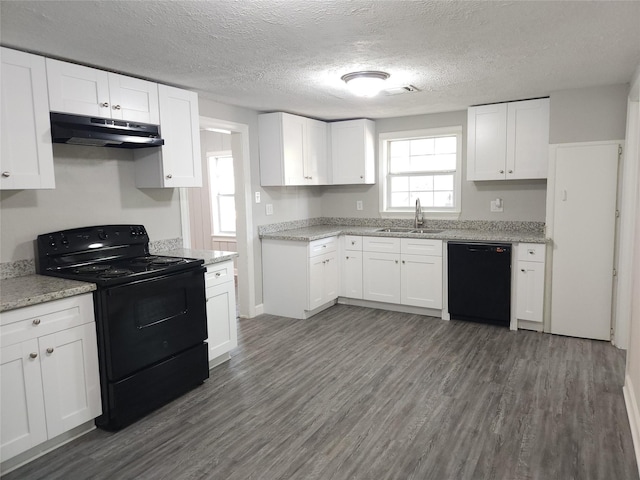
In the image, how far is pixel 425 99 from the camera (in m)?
4.25

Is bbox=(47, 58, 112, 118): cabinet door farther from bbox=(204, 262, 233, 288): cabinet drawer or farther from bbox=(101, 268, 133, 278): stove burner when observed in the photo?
bbox=(204, 262, 233, 288): cabinet drawer

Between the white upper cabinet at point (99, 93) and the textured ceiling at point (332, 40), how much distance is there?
89 mm

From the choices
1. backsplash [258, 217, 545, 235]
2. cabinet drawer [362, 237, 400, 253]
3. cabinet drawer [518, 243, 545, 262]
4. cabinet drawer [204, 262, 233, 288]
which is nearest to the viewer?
cabinet drawer [204, 262, 233, 288]

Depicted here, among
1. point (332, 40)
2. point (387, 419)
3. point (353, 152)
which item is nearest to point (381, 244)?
point (353, 152)

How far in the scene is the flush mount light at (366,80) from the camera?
3.24 meters

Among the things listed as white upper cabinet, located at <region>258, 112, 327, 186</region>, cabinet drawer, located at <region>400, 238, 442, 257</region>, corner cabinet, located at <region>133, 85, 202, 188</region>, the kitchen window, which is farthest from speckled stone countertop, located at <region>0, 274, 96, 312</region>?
the kitchen window

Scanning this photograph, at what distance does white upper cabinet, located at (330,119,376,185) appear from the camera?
5.30 m

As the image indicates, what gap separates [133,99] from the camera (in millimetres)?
3090

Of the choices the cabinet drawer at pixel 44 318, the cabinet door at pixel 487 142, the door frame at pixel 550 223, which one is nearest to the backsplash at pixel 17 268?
the cabinet drawer at pixel 44 318

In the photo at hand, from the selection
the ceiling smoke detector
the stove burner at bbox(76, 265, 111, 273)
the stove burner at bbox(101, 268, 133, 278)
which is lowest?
the stove burner at bbox(101, 268, 133, 278)

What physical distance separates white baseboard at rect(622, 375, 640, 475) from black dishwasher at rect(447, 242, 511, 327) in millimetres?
1377

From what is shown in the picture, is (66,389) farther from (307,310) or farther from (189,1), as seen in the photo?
(307,310)

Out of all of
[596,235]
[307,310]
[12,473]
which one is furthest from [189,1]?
[596,235]

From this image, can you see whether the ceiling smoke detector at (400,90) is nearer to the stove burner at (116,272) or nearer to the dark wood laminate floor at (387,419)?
the dark wood laminate floor at (387,419)
